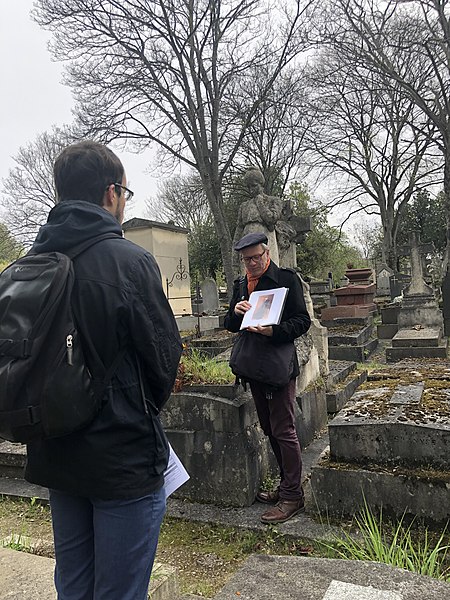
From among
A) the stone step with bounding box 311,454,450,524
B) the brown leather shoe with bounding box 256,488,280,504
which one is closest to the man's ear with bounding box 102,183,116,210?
the stone step with bounding box 311,454,450,524

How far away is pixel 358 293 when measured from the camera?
14891 millimetres

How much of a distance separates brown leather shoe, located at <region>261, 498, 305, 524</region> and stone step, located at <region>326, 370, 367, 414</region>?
7.58 feet

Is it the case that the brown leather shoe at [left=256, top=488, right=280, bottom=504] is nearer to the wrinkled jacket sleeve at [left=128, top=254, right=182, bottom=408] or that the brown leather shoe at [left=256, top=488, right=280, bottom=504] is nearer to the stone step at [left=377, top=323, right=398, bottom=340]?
the wrinkled jacket sleeve at [left=128, top=254, right=182, bottom=408]

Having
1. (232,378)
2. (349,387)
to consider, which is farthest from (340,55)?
(232,378)

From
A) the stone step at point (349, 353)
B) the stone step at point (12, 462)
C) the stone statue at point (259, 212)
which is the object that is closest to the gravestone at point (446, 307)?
the stone step at point (349, 353)

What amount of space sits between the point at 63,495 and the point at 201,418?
2.27m

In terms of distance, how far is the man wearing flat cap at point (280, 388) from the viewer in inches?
125

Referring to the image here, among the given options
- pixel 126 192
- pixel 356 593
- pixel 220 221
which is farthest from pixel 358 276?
pixel 126 192

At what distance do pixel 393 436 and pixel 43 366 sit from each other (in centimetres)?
260

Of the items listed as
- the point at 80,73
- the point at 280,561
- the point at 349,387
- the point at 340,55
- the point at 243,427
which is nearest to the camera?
the point at 280,561

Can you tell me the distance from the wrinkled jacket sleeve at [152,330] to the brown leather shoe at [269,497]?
2.34 meters

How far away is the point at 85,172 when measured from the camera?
5.12 feet

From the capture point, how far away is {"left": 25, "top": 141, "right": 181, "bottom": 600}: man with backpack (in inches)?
53.7

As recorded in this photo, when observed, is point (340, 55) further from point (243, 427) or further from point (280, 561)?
point (280, 561)
